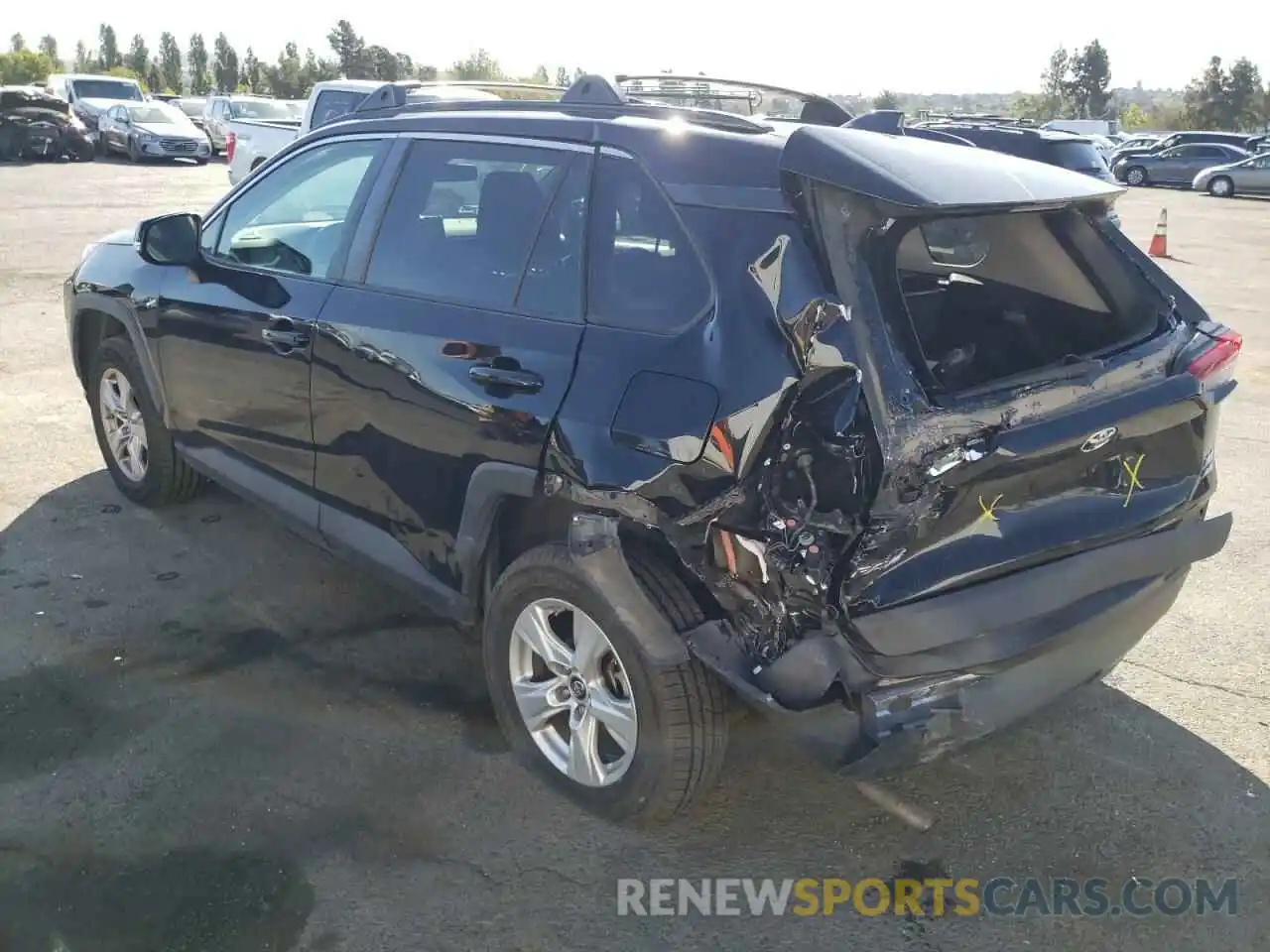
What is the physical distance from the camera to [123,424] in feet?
17.5

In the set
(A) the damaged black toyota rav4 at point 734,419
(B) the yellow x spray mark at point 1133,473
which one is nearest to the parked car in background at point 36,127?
(A) the damaged black toyota rav4 at point 734,419

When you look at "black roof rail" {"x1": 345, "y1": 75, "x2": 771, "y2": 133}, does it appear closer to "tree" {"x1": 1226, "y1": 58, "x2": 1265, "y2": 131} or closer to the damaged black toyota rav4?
the damaged black toyota rav4

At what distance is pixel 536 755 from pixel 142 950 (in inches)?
44.7

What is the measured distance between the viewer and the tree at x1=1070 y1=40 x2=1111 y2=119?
71625 millimetres

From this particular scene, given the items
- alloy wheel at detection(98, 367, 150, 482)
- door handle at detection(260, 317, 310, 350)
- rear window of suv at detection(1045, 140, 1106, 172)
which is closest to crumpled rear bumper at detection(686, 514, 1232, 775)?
door handle at detection(260, 317, 310, 350)

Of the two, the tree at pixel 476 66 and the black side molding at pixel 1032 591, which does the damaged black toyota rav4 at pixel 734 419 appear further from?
the tree at pixel 476 66

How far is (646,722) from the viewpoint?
2.94m

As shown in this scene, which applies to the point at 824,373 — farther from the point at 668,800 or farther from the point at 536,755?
the point at 536,755

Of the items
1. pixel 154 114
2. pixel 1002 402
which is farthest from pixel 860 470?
pixel 154 114

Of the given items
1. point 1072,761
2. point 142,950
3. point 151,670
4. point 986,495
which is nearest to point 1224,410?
point 1072,761

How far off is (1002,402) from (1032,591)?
48 cm

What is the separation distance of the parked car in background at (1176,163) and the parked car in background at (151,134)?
24.7m

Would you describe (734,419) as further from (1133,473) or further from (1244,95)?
(1244,95)

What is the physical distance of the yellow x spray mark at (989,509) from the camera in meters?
2.70
